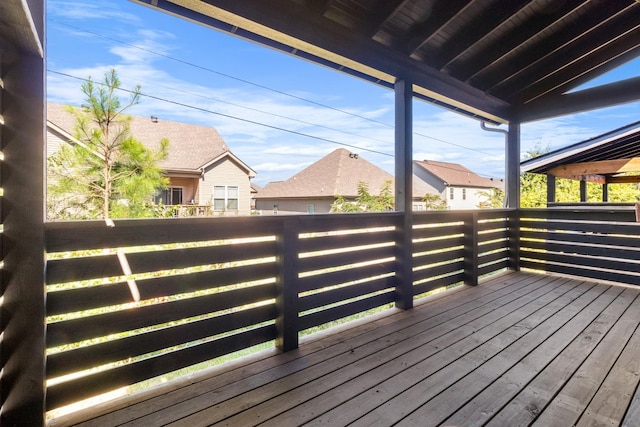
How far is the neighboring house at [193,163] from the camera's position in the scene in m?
2.29

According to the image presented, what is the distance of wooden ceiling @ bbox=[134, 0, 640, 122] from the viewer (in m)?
2.13

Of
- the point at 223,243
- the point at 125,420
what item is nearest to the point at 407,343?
the point at 223,243

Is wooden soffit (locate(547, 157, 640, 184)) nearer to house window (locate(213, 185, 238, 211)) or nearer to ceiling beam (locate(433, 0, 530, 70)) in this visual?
ceiling beam (locate(433, 0, 530, 70))

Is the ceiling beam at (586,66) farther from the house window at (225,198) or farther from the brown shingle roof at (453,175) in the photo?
the brown shingle roof at (453,175)

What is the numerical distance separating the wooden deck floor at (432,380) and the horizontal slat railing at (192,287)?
154 mm

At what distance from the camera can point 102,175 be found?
8.59 feet

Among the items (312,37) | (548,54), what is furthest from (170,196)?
(548,54)

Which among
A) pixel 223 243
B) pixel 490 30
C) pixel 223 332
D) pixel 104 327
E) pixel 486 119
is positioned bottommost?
pixel 223 332

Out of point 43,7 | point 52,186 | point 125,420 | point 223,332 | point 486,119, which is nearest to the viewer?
point 43,7

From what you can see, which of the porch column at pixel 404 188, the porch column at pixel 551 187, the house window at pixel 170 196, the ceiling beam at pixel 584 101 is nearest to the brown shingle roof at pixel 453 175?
the porch column at pixel 551 187

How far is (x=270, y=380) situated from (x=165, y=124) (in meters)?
2.10

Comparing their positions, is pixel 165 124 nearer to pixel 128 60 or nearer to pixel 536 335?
pixel 128 60

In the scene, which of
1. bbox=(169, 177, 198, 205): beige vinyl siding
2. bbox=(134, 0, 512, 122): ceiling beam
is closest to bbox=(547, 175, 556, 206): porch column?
bbox=(134, 0, 512, 122): ceiling beam

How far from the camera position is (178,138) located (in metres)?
2.67
